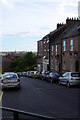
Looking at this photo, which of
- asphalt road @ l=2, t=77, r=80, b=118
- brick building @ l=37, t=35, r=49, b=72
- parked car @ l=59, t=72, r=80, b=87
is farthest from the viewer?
brick building @ l=37, t=35, r=49, b=72

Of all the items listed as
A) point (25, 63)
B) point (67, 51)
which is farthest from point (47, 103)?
point (25, 63)

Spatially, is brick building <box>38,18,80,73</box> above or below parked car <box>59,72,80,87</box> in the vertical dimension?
above

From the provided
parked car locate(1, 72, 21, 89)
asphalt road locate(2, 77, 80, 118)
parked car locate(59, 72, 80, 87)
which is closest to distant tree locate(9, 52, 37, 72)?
parked car locate(59, 72, 80, 87)

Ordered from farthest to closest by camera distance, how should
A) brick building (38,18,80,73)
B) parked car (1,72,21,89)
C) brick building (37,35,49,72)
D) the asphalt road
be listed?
1. brick building (37,35,49,72)
2. brick building (38,18,80,73)
3. parked car (1,72,21,89)
4. the asphalt road

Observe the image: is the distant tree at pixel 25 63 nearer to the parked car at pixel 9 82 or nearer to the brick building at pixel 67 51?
the brick building at pixel 67 51

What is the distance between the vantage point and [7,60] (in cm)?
13238

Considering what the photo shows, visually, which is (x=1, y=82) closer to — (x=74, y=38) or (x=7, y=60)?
(x=74, y=38)

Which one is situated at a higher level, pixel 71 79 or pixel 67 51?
pixel 67 51

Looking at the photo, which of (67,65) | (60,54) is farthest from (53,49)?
(67,65)

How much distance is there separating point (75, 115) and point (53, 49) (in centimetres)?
4051

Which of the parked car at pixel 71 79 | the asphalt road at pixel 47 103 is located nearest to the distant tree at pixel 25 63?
the parked car at pixel 71 79

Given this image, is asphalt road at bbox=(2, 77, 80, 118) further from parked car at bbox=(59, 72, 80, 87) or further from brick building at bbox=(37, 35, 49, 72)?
brick building at bbox=(37, 35, 49, 72)

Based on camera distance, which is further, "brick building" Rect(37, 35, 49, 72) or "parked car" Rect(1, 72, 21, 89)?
"brick building" Rect(37, 35, 49, 72)

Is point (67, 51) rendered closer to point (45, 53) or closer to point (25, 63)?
point (45, 53)
